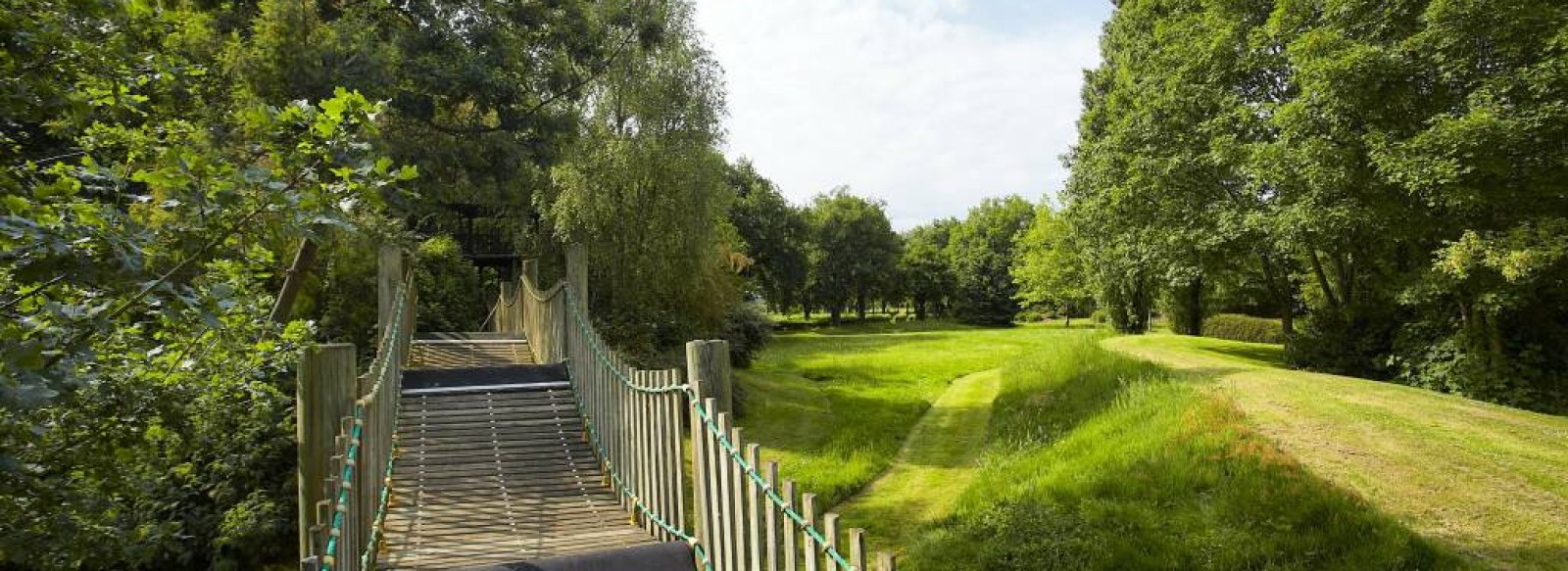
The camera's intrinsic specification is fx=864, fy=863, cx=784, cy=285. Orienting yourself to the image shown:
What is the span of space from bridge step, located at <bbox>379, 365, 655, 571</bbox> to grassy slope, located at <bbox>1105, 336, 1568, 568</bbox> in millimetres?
7173

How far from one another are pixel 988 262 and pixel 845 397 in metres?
46.2

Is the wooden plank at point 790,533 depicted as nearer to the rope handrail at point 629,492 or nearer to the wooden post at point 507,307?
the rope handrail at point 629,492

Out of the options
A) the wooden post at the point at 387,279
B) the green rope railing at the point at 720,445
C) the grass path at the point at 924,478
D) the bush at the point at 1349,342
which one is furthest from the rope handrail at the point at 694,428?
the bush at the point at 1349,342

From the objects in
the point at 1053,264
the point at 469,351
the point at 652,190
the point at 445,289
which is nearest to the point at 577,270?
the point at 469,351

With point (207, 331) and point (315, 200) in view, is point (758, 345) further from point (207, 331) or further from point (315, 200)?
point (315, 200)

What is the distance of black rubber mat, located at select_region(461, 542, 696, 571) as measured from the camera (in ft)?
16.3

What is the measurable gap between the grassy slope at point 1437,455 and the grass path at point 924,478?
12.8 ft

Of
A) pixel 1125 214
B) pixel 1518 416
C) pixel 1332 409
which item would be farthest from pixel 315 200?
pixel 1125 214

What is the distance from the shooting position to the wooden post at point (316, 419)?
4.35 meters

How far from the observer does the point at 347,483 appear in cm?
425

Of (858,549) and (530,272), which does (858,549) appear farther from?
(530,272)

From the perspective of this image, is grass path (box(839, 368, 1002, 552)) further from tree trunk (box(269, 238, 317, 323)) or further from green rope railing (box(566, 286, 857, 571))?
tree trunk (box(269, 238, 317, 323))

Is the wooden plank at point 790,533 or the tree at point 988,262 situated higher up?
the tree at point 988,262

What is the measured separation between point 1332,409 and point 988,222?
59795 mm
